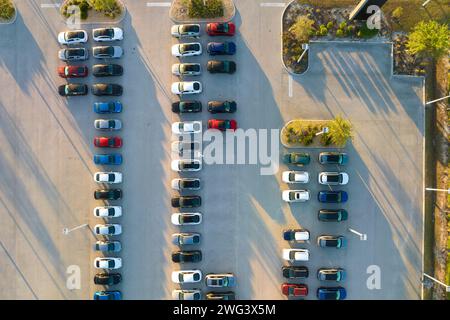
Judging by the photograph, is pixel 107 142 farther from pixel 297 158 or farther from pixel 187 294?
pixel 297 158

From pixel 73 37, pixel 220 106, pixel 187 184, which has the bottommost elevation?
pixel 187 184

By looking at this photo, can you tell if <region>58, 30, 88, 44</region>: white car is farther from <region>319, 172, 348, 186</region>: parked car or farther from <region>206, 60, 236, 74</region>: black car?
<region>319, 172, 348, 186</region>: parked car

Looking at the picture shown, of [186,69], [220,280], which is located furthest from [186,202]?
[186,69]

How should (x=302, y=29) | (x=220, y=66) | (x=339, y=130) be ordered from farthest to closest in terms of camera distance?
1. (x=220, y=66)
2. (x=302, y=29)
3. (x=339, y=130)

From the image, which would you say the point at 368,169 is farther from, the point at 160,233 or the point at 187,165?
the point at 160,233

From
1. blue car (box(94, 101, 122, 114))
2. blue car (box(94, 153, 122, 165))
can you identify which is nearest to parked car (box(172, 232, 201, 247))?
blue car (box(94, 153, 122, 165))

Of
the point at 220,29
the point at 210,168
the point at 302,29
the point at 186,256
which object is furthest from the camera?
the point at 210,168

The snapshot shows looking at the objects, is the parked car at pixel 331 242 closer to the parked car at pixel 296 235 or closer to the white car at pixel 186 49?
the parked car at pixel 296 235
